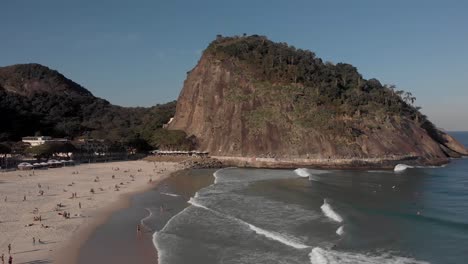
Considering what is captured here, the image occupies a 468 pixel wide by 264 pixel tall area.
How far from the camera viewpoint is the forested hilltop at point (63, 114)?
3546 inches

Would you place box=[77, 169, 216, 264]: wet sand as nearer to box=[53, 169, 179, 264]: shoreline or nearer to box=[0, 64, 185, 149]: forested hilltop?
box=[53, 169, 179, 264]: shoreline

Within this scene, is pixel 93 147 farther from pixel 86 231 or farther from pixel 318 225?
pixel 318 225

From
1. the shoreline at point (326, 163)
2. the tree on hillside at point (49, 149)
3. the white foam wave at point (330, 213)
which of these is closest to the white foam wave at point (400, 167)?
the shoreline at point (326, 163)

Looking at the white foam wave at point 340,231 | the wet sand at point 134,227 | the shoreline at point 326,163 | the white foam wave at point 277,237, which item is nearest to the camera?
the wet sand at point 134,227

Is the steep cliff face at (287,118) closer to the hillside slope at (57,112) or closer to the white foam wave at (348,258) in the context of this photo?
the hillside slope at (57,112)

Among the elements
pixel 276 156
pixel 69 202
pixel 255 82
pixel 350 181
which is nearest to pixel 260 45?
pixel 255 82

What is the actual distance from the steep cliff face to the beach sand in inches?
843

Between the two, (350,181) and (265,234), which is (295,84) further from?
(265,234)

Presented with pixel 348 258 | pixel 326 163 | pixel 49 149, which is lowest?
pixel 348 258

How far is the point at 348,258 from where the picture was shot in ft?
65.8

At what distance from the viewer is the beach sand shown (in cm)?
2075

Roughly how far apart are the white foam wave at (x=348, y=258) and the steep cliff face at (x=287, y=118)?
51453 mm

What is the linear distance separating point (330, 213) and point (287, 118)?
49787 millimetres

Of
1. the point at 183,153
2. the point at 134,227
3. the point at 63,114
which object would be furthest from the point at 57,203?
the point at 63,114
